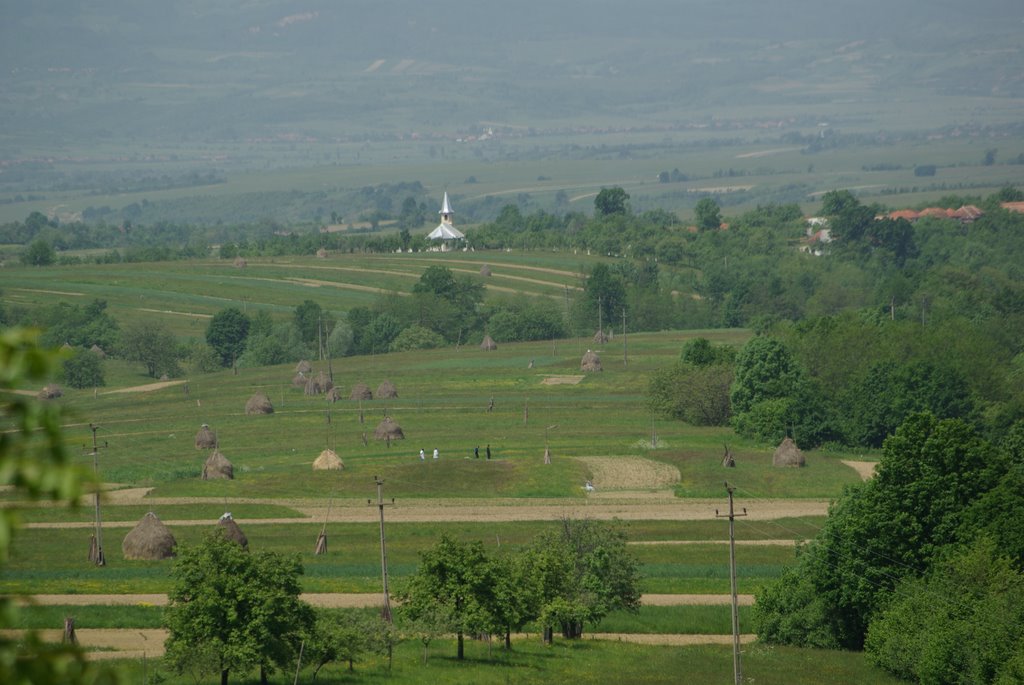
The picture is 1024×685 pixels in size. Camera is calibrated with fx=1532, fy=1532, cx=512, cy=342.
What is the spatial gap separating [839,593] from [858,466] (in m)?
32.5

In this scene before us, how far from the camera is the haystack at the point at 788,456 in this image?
7481 cm

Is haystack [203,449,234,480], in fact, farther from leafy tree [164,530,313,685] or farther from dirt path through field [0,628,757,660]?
leafy tree [164,530,313,685]

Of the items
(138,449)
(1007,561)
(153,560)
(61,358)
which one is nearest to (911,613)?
(1007,561)

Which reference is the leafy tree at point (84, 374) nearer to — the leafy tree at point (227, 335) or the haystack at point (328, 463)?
the leafy tree at point (227, 335)

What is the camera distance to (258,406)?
94.2 meters

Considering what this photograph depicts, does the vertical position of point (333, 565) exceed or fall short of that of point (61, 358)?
it falls short

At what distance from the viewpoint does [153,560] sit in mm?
54844

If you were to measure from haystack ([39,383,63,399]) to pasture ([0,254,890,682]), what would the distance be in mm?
1370

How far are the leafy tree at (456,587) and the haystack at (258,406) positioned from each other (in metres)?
53.0

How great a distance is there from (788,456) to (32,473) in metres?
71.6

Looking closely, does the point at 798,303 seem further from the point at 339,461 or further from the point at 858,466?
the point at 339,461

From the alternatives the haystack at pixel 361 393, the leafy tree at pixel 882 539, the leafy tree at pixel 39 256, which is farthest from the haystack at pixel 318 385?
the leafy tree at pixel 39 256

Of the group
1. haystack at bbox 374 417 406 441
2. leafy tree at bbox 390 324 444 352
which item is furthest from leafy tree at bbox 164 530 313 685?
leafy tree at bbox 390 324 444 352

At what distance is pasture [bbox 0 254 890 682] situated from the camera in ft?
153
